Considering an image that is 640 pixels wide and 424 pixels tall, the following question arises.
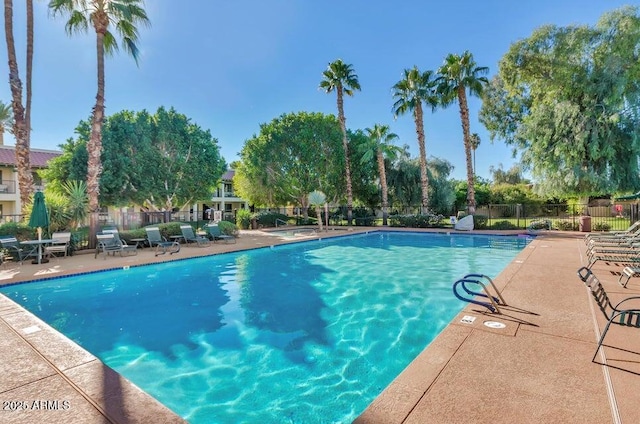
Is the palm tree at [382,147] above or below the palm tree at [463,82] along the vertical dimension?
below

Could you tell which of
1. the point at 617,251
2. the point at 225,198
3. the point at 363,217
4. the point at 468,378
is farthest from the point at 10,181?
the point at 617,251

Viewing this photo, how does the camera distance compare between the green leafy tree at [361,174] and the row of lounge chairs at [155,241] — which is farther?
the green leafy tree at [361,174]

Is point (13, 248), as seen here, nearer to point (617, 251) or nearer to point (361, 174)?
point (617, 251)

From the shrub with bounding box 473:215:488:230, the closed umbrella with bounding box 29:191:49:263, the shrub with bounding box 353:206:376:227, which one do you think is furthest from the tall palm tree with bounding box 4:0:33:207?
the shrub with bounding box 473:215:488:230

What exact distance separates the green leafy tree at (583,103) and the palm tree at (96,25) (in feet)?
69.2

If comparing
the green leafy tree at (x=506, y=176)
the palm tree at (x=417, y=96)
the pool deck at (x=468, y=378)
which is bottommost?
the pool deck at (x=468, y=378)

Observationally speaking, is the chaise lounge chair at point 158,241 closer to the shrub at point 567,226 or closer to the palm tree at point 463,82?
the palm tree at point 463,82

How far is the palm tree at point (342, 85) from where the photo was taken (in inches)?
1005

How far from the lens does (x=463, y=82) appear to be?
20672mm

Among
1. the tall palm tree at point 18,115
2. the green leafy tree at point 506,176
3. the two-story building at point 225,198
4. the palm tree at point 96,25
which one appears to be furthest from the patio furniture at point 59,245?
the green leafy tree at point 506,176

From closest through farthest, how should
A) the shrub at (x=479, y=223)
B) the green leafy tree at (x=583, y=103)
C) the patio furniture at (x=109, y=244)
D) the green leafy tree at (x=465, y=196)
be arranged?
the patio furniture at (x=109, y=244), the green leafy tree at (x=583, y=103), the shrub at (x=479, y=223), the green leafy tree at (x=465, y=196)

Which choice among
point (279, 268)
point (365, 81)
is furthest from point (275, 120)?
point (279, 268)

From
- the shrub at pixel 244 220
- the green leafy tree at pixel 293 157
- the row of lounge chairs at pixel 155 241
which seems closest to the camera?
the row of lounge chairs at pixel 155 241

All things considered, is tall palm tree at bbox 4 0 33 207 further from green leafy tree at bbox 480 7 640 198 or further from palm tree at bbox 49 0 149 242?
green leafy tree at bbox 480 7 640 198
